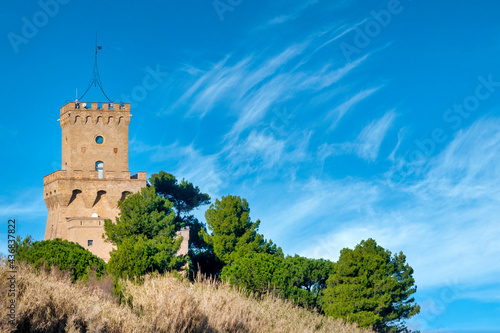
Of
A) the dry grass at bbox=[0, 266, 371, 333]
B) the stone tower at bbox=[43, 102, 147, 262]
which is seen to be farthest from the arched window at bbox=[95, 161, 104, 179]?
the dry grass at bbox=[0, 266, 371, 333]

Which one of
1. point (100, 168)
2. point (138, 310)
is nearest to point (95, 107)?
point (100, 168)

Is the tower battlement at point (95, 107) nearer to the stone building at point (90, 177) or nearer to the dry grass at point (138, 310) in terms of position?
the stone building at point (90, 177)

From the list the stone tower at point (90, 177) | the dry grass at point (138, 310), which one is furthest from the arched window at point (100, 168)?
the dry grass at point (138, 310)

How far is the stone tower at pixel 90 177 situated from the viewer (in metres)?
43.5

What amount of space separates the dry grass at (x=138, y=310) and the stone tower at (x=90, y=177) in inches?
888

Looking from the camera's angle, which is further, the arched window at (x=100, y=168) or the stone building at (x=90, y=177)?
the arched window at (x=100, y=168)

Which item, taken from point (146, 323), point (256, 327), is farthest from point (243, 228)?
point (146, 323)

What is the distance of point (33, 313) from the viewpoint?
46.6ft

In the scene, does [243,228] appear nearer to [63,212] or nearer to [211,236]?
[211,236]

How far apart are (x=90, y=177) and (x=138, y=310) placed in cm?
2838

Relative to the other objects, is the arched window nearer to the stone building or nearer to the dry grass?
the stone building

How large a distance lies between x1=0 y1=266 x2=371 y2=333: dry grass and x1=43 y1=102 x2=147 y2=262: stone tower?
22560 mm

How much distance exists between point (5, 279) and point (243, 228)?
30686 millimetres

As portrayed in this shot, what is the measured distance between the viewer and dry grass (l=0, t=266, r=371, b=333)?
14.3 m
